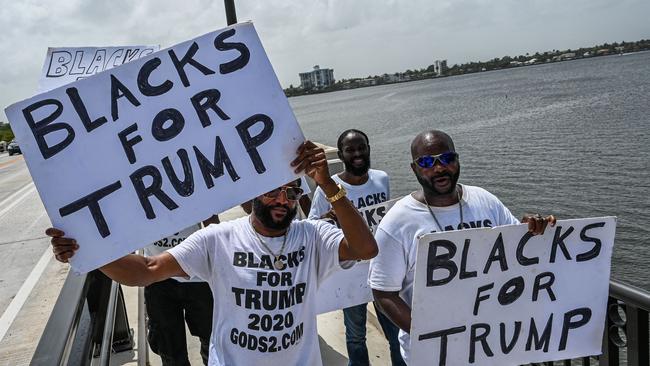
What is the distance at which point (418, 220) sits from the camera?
2723 millimetres

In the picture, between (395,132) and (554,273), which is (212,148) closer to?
(554,273)

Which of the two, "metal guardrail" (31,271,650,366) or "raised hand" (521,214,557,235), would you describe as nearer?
"metal guardrail" (31,271,650,366)

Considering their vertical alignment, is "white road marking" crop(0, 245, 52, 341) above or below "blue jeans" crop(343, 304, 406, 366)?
below

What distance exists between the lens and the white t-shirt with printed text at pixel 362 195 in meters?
4.10

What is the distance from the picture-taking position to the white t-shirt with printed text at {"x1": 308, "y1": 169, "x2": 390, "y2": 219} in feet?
13.4

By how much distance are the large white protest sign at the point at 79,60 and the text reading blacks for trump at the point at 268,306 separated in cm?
513

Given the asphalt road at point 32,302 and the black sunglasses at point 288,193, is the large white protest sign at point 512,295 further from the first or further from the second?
the asphalt road at point 32,302

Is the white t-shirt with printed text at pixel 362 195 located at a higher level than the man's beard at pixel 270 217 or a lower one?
lower

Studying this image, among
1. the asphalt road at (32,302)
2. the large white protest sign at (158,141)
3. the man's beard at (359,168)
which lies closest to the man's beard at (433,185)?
the large white protest sign at (158,141)

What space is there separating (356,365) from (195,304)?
1223mm

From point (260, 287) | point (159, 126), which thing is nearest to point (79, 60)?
point (159, 126)

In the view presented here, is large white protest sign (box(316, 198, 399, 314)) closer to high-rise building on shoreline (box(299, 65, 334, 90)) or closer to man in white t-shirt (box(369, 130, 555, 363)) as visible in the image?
man in white t-shirt (box(369, 130, 555, 363))

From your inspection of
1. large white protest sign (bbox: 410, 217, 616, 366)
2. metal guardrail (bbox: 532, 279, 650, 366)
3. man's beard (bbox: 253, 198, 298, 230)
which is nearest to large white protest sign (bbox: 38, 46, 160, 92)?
man's beard (bbox: 253, 198, 298, 230)

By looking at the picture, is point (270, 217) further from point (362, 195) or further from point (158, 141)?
point (362, 195)
